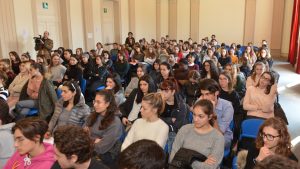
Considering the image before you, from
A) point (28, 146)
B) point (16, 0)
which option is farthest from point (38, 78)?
point (16, 0)

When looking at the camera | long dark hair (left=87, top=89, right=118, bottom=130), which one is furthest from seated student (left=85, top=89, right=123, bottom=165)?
the camera

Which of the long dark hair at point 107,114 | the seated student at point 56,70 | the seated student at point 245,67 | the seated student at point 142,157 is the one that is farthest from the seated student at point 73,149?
the seated student at point 245,67

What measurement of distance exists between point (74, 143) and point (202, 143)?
133 cm

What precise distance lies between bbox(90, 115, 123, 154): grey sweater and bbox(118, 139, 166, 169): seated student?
5.72 ft

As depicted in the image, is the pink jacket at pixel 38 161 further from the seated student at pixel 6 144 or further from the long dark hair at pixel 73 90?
the long dark hair at pixel 73 90

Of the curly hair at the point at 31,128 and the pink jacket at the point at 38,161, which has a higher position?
the curly hair at the point at 31,128

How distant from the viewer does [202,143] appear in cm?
284

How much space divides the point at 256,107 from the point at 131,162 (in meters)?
3.32

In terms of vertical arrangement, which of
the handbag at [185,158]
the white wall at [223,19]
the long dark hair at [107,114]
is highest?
the white wall at [223,19]

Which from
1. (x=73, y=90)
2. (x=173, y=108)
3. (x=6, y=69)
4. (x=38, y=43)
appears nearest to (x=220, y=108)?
(x=173, y=108)

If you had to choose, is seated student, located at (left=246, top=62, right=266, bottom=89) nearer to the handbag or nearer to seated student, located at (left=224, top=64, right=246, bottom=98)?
seated student, located at (left=224, top=64, right=246, bottom=98)

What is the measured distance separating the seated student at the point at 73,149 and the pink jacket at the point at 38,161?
0.35 metres

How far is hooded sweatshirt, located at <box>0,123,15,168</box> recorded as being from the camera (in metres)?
2.67

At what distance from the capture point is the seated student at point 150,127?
3.17 m
